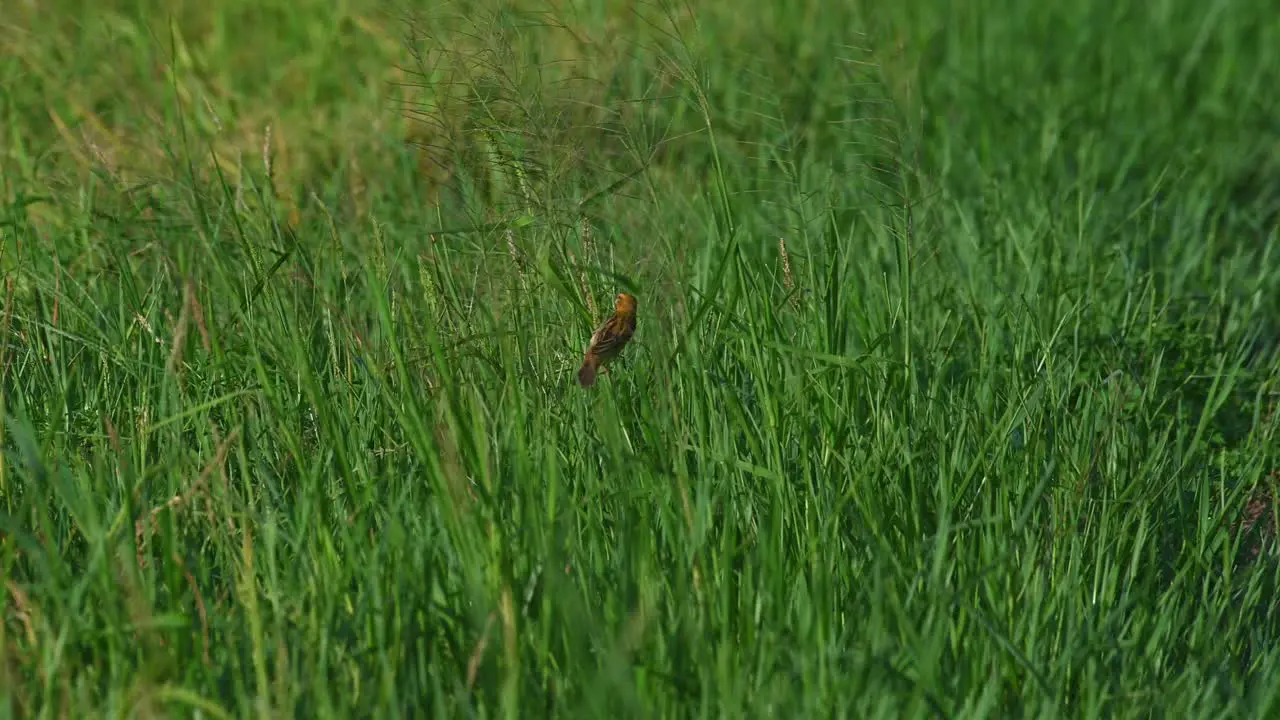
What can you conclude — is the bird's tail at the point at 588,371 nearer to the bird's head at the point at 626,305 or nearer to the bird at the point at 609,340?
the bird at the point at 609,340

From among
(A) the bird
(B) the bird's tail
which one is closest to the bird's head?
(A) the bird

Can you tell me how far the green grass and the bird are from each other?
0.17 feet

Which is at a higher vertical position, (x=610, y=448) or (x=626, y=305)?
(x=626, y=305)

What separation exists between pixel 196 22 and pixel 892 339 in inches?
144

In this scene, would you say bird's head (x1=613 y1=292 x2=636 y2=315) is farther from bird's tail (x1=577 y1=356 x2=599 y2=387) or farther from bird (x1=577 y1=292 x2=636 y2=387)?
bird's tail (x1=577 y1=356 x2=599 y2=387)

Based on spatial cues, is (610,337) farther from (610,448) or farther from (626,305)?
(610,448)

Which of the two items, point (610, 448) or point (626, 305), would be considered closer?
point (610, 448)

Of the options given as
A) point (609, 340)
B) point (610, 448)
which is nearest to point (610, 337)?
point (609, 340)

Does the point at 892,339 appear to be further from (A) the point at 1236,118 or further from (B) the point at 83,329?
(A) the point at 1236,118

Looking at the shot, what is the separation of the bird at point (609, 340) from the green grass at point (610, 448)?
0.17 ft

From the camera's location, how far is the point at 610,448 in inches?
95.4

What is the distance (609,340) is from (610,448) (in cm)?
31

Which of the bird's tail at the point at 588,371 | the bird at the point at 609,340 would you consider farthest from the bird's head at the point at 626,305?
the bird's tail at the point at 588,371

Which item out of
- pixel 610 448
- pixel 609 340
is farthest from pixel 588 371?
pixel 610 448
